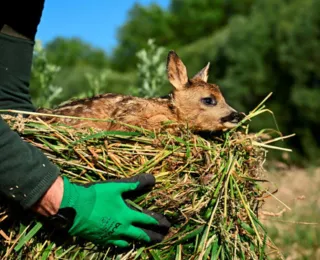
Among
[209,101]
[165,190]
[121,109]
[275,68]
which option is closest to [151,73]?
[209,101]

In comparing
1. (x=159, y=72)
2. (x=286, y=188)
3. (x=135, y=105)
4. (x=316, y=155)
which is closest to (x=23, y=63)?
(x=135, y=105)

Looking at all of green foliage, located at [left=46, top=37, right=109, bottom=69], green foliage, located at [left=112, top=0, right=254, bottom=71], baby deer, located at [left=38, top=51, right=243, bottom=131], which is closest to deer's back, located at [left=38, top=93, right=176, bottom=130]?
baby deer, located at [left=38, top=51, right=243, bottom=131]

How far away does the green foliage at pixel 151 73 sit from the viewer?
6.48 metres

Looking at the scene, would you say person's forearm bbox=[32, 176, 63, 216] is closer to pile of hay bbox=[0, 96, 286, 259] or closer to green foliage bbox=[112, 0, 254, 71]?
pile of hay bbox=[0, 96, 286, 259]

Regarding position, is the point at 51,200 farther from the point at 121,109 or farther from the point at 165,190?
the point at 121,109

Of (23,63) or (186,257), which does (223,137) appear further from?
(23,63)

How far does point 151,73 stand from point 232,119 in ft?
10.5

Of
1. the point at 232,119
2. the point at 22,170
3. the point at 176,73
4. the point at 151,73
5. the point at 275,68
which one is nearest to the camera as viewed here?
the point at 22,170

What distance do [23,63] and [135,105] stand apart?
852 mm

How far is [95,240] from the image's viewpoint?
2922 mm

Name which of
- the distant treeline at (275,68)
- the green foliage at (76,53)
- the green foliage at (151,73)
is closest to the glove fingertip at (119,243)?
the green foliage at (151,73)

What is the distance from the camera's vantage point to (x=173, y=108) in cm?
455

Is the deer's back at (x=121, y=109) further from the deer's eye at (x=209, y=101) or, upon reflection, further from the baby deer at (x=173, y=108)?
the deer's eye at (x=209, y=101)

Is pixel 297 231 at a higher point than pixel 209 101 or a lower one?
lower
